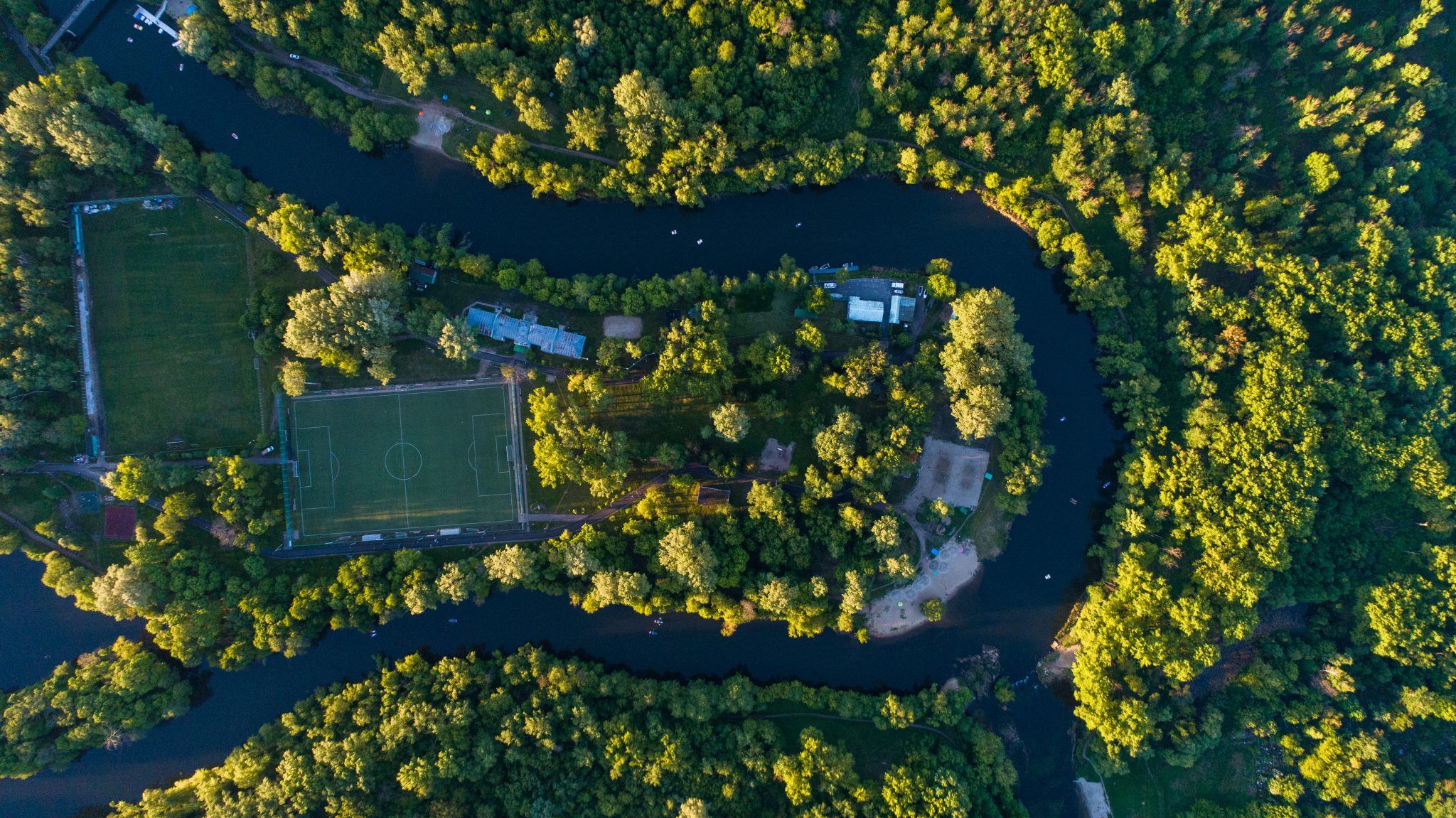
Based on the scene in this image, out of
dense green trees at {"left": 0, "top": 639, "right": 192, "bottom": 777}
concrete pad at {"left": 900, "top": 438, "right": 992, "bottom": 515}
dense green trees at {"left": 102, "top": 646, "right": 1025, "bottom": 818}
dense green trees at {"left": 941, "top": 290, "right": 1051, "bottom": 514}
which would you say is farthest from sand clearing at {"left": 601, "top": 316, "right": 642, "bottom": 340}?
dense green trees at {"left": 0, "top": 639, "right": 192, "bottom": 777}

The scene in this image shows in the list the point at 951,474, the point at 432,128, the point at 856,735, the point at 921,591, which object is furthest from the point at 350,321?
the point at 856,735

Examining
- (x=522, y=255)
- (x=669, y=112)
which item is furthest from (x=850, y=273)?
(x=522, y=255)

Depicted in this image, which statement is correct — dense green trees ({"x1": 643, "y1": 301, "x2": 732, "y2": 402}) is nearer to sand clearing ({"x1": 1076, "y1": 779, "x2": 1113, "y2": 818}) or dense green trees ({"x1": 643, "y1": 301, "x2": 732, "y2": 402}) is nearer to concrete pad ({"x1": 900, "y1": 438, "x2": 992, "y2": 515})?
concrete pad ({"x1": 900, "y1": 438, "x2": 992, "y2": 515})

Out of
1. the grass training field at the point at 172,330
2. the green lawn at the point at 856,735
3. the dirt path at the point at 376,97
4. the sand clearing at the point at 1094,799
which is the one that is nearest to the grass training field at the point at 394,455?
the grass training field at the point at 172,330

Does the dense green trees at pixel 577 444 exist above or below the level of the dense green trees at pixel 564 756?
above

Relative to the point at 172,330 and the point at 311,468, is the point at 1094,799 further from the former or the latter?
the point at 172,330

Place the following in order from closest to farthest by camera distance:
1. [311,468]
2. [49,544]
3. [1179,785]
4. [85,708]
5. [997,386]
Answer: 1. [85,708]
2. [997,386]
3. [49,544]
4. [311,468]
5. [1179,785]

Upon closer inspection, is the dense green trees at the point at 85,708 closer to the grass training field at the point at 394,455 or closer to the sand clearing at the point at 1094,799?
the grass training field at the point at 394,455
